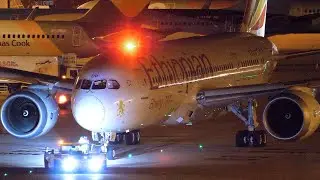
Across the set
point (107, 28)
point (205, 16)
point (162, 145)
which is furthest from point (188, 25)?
point (162, 145)

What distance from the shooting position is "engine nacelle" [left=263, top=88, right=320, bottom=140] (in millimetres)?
24484

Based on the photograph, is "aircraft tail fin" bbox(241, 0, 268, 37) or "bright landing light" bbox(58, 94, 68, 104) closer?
"aircraft tail fin" bbox(241, 0, 268, 37)

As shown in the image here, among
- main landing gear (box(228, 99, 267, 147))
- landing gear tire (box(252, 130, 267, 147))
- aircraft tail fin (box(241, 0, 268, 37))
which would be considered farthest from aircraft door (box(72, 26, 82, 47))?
landing gear tire (box(252, 130, 267, 147))

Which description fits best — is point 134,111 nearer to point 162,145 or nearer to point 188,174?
point 188,174

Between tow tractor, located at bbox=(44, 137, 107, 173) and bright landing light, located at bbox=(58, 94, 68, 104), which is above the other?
bright landing light, located at bbox=(58, 94, 68, 104)

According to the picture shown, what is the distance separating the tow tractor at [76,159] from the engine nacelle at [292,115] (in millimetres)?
5199

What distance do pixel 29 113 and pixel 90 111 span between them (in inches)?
164

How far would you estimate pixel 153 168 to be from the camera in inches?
864

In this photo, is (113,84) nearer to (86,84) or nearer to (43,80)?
(86,84)

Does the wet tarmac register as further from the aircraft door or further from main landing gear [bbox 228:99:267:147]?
the aircraft door

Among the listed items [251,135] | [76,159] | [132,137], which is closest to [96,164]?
[76,159]

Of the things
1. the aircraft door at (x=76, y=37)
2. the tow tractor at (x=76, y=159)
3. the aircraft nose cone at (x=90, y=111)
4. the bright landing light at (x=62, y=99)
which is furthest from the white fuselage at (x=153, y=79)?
the aircraft door at (x=76, y=37)

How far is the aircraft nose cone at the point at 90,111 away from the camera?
21359 mm

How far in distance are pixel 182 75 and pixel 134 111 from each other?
313 centimetres
